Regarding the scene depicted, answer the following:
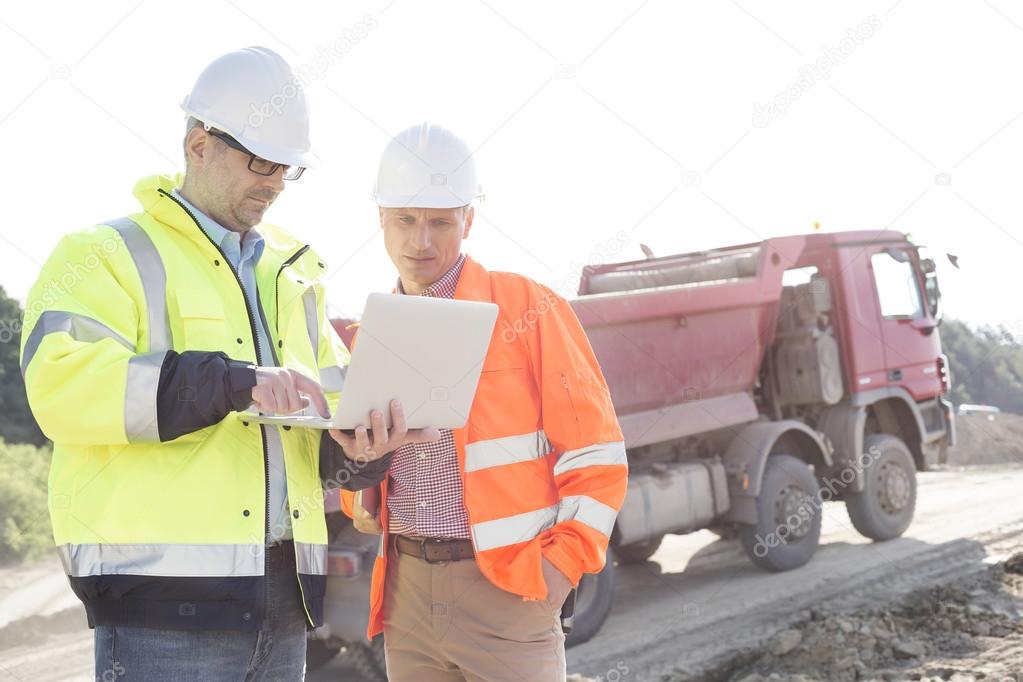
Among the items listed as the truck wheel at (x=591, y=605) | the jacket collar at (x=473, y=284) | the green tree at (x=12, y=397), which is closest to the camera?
the jacket collar at (x=473, y=284)

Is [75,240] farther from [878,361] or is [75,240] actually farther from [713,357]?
[878,361]

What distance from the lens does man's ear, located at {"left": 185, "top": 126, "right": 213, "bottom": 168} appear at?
2051 mm

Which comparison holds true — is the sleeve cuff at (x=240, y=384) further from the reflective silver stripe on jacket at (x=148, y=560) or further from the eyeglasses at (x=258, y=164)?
the eyeglasses at (x=258, y=164)

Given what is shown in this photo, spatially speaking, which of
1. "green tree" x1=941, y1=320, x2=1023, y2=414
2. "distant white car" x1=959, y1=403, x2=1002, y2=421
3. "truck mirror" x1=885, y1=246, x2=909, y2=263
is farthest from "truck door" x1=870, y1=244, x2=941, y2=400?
"green tree" x1=941, y1=320, x2=1023, y2=414

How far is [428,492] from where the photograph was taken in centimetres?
247

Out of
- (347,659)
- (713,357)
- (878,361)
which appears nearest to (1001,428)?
(878,361)

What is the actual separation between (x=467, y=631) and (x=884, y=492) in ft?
24.6

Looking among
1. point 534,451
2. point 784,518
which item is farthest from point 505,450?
point 784,518

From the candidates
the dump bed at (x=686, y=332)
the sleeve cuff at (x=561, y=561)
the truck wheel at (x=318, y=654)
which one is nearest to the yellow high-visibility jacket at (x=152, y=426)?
the sleeve cuff at (x=561, y=561)

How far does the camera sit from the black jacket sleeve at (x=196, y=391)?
69.6 inches

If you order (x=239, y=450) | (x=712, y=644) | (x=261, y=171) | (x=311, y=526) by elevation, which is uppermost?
(x=261, y=171)

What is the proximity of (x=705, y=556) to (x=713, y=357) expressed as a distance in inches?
95.6

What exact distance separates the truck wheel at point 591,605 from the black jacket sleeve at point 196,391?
189 inches

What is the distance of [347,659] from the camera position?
625 centimetres
